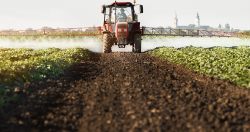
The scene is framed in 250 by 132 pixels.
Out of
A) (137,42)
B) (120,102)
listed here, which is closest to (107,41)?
(137,42)

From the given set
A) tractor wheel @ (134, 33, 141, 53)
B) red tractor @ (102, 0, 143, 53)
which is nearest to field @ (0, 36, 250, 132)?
red tractor @ (102, 0, 143, 53)

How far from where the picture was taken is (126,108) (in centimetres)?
407

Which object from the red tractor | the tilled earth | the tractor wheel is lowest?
the tilled earth

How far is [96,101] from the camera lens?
452 cm

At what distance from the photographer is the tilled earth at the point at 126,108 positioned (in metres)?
3.38

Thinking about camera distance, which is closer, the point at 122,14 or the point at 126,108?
the point at 126,108

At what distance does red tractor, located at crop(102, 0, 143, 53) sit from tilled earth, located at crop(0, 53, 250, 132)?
7018 millimetres

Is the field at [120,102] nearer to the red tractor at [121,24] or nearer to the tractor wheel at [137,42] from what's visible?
the red tractor at [121,24]

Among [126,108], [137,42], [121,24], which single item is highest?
[121,24]

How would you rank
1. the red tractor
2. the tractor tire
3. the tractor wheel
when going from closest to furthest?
the red tractor → the tractor wheel → the tractor tire

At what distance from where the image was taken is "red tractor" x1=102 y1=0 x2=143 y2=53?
1276cm

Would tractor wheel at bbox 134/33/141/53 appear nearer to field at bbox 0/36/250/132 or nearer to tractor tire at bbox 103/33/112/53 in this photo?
tractor tire at bbox 103/33/112/53

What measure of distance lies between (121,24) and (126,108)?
9.16 meters

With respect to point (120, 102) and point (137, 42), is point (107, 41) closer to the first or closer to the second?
point (137, 42)
